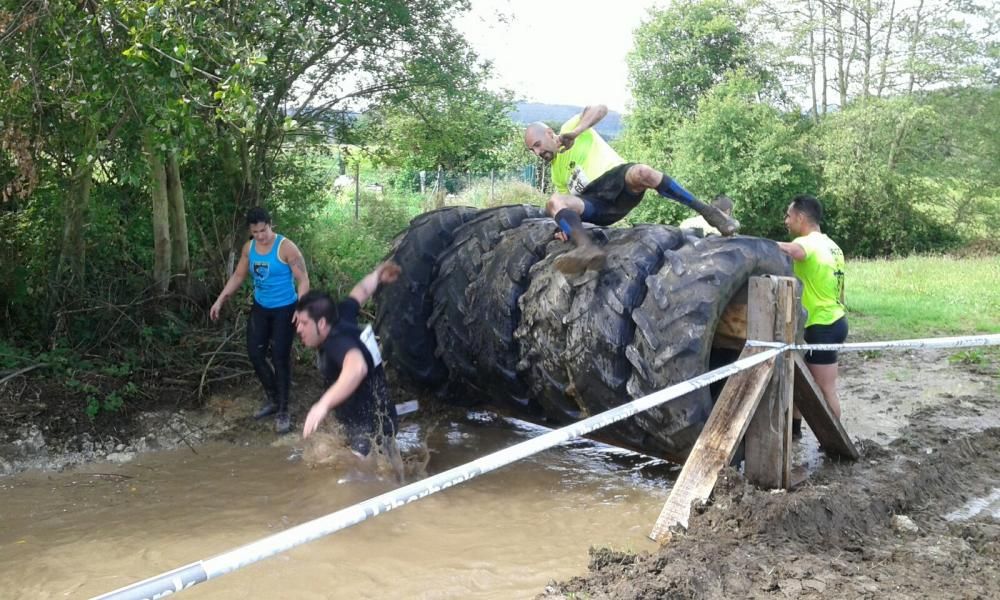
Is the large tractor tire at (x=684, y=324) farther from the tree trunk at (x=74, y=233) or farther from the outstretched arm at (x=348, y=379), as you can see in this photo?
the tree trunk at (x=74, y=233)

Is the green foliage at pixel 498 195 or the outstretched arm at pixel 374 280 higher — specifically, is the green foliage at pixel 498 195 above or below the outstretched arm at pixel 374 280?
above

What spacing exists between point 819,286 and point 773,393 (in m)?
1.33

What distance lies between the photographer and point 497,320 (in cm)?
550

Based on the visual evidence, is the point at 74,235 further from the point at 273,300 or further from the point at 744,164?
the point at 744,164

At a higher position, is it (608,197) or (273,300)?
(608,197)

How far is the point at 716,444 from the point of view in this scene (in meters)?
4.41

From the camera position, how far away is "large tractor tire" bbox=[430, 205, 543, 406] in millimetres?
5945

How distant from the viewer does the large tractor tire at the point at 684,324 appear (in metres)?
4.42

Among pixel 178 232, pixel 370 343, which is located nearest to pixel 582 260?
pixel 370 343

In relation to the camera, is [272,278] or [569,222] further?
[272,278]

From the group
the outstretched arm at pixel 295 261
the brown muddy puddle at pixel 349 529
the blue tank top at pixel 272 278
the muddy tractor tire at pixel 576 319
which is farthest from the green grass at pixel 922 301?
the blue tank top at pixel 272 278

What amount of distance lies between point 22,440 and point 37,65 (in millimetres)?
2756

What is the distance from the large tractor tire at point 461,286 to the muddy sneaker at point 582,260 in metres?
1.10

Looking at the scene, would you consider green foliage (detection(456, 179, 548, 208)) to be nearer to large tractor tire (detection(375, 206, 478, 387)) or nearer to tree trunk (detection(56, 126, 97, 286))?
tree trunk (detection(56, 126, 97, 286))
